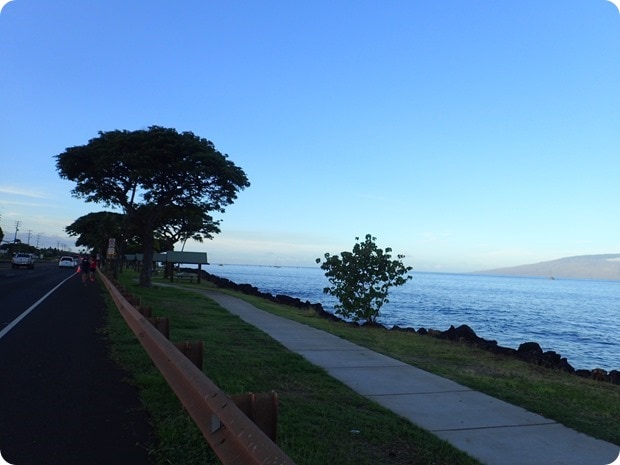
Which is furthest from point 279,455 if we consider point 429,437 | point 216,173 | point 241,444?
point 216,173

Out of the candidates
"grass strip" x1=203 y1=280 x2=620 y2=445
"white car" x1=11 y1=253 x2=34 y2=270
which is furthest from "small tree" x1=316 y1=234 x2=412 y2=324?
"white car" x1=11 y1=253 x2=34 y2=270

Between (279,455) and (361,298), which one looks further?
(361,298)

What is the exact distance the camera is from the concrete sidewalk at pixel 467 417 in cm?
511

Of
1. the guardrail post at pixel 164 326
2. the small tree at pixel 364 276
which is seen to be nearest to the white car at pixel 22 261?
the small tree at pixel 364 276

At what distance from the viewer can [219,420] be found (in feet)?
12.2

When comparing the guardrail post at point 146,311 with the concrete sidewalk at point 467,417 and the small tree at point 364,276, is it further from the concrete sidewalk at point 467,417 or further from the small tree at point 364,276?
the small tree at point 364,276

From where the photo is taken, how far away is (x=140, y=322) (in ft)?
26.4

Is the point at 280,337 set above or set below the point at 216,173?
below

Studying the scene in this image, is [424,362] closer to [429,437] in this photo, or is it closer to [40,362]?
[429,437]

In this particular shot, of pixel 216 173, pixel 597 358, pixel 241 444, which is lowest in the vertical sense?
pixel 597 358

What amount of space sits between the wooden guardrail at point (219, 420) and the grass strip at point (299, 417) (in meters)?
0.37

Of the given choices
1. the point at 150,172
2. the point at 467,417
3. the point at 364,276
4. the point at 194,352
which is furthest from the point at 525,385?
the point at 150,172

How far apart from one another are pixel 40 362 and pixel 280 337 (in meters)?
5.72

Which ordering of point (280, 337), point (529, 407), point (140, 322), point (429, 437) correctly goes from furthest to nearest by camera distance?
point (280, 337), point (140, 322), point (529, 407), point (429, 437)
